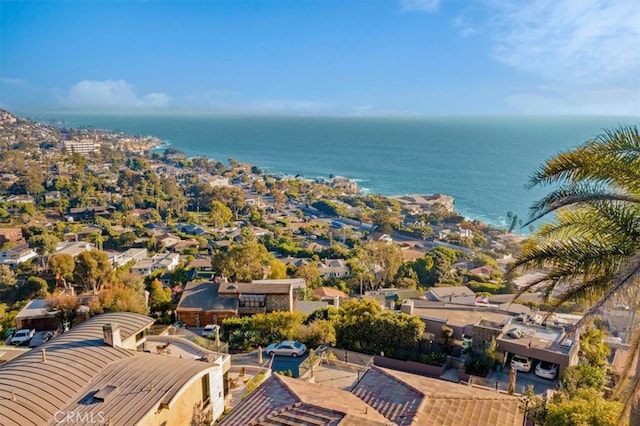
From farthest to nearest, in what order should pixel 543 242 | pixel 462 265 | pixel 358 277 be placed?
pixel 462 265 < pixel 358 277 < pixel 543 242

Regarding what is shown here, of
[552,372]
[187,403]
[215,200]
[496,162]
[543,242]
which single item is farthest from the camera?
[496,162]

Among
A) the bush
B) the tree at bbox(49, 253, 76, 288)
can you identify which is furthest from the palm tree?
the tree at bbox(49, 253, 76, 288)

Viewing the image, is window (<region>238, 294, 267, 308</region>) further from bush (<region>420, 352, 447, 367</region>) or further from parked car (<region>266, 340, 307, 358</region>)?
bush (<region>420, 352, 447, 367</region>)

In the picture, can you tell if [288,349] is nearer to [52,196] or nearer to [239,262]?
[239,262]

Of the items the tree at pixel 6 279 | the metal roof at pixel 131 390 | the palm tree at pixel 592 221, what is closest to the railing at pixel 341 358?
the metal roof at pixel 131 390

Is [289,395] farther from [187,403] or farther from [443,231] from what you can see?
[443,231]

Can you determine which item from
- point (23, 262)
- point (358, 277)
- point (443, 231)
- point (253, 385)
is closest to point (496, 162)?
point (443, 231)
